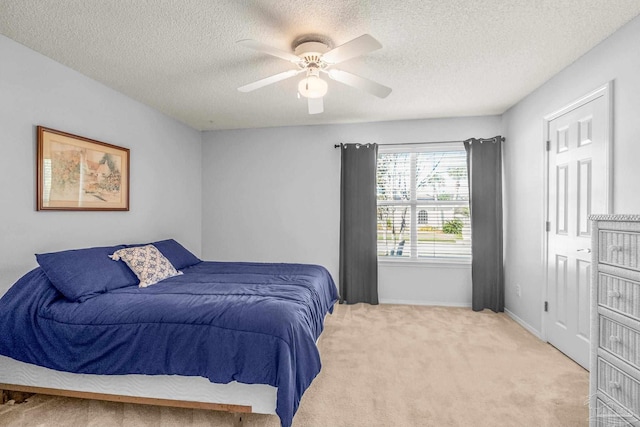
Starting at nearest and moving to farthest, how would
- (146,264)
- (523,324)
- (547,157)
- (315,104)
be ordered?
(315,104)
(146,264)
(547,157)
(523,324)

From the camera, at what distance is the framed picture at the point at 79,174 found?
8.64 feet

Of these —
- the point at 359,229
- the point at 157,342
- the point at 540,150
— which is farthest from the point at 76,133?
the point at 540,150

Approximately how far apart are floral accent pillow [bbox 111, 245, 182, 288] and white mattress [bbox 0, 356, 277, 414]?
2.33 feet

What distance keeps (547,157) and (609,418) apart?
2355mm

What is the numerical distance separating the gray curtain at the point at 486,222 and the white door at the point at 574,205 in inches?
38.3

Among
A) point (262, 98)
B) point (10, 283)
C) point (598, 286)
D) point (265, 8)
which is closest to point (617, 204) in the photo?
point (598, 286)

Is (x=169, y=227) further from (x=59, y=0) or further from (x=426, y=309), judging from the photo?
(x=426, y=309)

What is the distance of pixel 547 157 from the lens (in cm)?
324

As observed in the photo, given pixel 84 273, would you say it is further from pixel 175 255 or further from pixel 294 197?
pixel 294 197

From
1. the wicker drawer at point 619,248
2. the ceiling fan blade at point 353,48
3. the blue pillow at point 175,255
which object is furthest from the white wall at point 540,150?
the blue pillow at point 175,255

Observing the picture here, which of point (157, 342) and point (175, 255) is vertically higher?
point (175, 255)

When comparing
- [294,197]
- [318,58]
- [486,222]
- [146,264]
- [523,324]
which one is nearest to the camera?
[318,58]

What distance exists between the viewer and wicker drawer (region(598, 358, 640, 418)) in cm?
150

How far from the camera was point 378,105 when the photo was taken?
3900mm
